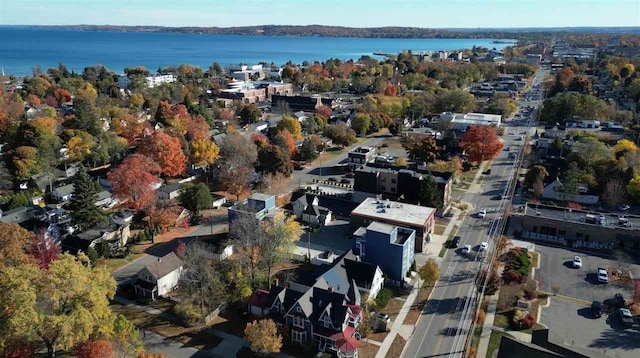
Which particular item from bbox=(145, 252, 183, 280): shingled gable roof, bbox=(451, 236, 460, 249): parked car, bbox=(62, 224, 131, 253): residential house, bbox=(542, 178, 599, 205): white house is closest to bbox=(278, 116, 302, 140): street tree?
bbox=(62, 224, 131, 253): residential house

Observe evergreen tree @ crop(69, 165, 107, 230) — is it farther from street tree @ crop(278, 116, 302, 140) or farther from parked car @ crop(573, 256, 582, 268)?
parked car @ crop(573, 256, 582, 268)

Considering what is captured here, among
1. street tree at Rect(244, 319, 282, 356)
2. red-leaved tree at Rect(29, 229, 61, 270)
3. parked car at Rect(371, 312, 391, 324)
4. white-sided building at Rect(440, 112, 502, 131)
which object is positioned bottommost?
parked car at Rect(371, 312, 391, 324)

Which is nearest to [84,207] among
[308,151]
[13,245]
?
[13,245]

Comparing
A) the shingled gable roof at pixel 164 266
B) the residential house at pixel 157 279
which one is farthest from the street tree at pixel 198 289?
the shingled gable roof at pixel 164 266

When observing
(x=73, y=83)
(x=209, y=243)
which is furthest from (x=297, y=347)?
(x=73, y=83)

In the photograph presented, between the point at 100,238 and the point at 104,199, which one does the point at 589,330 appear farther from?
the point at 104,199

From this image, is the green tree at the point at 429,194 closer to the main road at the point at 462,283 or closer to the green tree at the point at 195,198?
the main road at the point at 462,283
